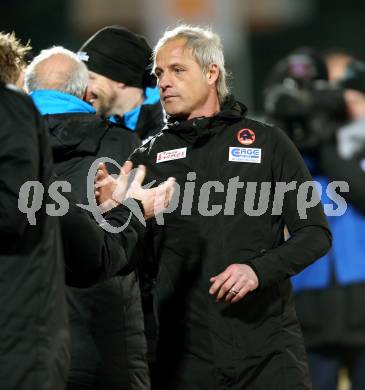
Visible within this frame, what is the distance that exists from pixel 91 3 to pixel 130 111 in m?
12.6

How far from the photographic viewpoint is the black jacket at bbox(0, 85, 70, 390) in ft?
8.18

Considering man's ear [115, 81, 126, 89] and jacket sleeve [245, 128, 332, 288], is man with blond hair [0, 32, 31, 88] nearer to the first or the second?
jacket sleeve [245, 128, 332, 288]

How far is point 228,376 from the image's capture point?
10.6 ft

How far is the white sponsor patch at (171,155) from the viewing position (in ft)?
11.3

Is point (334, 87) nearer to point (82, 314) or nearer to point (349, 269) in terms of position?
point (349, 269)

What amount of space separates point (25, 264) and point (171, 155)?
3.33 feet

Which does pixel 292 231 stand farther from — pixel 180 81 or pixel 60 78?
pixel 60 78

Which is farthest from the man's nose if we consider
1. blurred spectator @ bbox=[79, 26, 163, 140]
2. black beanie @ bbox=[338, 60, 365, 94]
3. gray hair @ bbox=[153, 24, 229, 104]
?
black beanie @ bbox=[338, 60, 365, 94]

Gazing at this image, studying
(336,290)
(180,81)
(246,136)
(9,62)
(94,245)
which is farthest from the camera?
(336,290)

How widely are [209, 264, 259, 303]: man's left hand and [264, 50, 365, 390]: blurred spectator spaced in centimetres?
172

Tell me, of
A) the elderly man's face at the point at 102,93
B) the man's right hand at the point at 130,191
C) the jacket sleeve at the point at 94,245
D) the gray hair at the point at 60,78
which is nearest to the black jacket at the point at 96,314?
the gray hair at the point at 60,78

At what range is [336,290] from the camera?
4820mm

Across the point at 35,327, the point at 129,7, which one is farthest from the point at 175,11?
the point at 35,327
